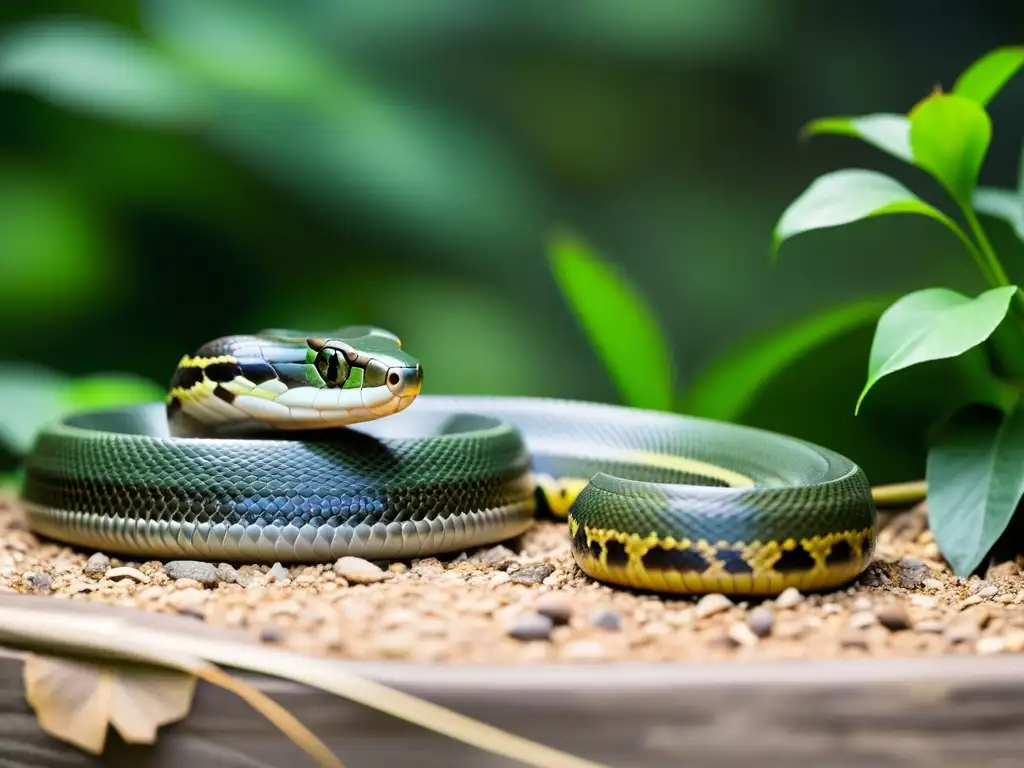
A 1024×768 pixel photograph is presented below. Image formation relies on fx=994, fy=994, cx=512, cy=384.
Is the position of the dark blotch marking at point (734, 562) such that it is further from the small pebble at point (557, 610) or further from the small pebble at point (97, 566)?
the small pebble at point (97, 566)

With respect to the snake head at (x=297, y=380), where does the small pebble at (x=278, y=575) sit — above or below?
below

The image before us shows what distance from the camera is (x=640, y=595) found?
2361mm

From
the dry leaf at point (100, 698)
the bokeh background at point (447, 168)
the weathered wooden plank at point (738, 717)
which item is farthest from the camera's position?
the bokeh background at point (447, 168)

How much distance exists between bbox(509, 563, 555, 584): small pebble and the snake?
10 centimetres

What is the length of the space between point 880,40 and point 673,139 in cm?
Result: 142

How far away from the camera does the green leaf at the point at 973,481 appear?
2.64 m

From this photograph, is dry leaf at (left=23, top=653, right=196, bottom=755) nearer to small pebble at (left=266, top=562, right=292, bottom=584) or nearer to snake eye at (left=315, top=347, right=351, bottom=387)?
small pebble at (left=266, top=562, right=292, bottom=584)

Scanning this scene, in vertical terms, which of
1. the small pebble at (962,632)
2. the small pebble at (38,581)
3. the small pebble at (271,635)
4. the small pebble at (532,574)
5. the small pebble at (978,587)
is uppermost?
the small pebble at (962,632)

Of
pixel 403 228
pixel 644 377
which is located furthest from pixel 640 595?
pixel 403 228

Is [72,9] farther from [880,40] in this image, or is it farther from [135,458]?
[880,40]

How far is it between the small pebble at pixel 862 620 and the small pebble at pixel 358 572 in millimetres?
1136

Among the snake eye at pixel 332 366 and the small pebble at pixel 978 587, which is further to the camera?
the snake eye at pixel 332 366

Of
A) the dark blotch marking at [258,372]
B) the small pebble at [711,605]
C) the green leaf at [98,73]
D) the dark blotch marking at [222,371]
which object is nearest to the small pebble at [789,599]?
the small pebble at [711,605]

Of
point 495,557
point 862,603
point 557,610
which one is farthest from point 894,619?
point 495,557
